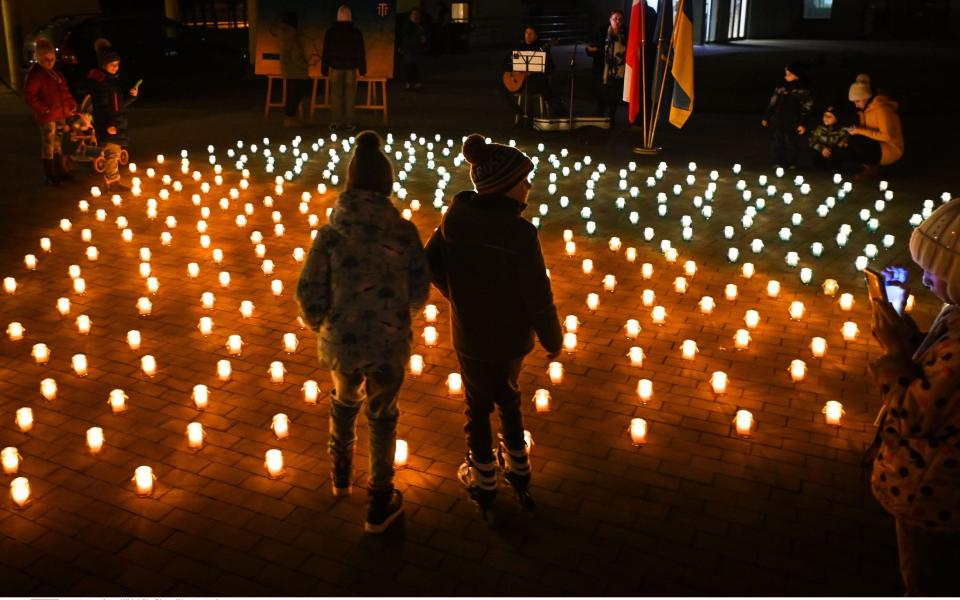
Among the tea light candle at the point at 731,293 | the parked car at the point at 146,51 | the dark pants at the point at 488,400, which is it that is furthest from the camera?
the parked car at the point at 146,51

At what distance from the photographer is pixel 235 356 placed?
643 cm

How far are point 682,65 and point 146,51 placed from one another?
41.5 feet

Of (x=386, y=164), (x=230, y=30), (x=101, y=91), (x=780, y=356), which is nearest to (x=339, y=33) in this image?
(x=101, y=91)

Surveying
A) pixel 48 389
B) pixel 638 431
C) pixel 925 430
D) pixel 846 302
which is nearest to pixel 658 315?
pixel 846 302

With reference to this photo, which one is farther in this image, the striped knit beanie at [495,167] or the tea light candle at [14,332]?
the tea light candle at [14,332]

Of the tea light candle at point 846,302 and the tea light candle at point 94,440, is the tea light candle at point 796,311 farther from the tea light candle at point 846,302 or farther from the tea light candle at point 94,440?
the tea light candle at point 94,440

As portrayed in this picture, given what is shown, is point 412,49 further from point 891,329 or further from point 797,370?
point 891,329

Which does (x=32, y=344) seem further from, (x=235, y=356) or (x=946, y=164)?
(x=946, y=164)

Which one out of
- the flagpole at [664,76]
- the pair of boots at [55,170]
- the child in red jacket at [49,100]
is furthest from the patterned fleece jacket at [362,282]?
the flagpole at [664,76]

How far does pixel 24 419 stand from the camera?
17.4 feet

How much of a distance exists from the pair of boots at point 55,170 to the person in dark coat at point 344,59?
5262 millimetres

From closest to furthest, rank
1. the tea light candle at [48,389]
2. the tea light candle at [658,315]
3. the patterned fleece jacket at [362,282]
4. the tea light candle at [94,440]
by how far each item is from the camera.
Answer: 1. the patterned fleece jacket at [362,282]
2. the tea light candle at [94,440]
3. the tea light candle at [48,389]
4. the tea light candle at [658,315]

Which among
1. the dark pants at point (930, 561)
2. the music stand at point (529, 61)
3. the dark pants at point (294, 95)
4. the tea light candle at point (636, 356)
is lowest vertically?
the tea light candle at point (636, 356)

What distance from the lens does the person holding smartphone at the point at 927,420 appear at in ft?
9.45
